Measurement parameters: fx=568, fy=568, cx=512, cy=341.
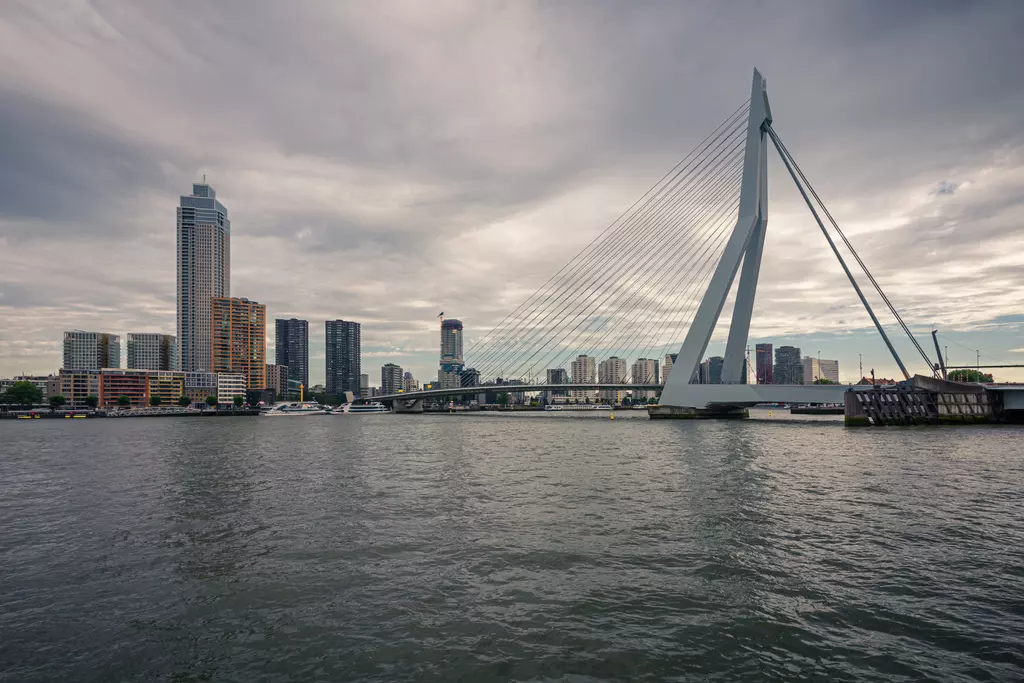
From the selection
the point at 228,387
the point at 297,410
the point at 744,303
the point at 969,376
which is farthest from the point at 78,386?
the point at 969,376

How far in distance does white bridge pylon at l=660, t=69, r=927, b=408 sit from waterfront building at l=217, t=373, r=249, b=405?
6338 inches

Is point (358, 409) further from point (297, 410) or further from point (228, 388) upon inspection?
point (228, 388)

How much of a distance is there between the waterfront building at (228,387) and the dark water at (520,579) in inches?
6851

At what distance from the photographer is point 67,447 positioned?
40469 mm

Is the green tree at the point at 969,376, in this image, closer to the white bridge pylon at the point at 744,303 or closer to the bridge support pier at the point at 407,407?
the white bridge pylon at the point at 744,303

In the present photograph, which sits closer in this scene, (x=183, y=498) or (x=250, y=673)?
(x=250, y=673)

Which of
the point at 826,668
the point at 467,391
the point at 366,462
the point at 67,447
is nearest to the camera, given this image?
the point at 826,668

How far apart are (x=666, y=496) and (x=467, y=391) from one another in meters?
64.0

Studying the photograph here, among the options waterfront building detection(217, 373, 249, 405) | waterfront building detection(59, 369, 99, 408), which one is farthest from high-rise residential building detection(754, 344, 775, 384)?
waterfront building detection(59, 369, 99, 408)

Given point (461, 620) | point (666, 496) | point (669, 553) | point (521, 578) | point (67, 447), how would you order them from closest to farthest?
point (461, 620)
point (521, 578)
point (669, 553)
point (666, 496)
point (67, 447)

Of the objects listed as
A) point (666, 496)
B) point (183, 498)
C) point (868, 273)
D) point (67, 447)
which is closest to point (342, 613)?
point (666, 496)

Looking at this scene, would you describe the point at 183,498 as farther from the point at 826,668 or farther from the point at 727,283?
the point at 727,283

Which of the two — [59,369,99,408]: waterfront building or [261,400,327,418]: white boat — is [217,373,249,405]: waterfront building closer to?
[59,369,99,408]: waterfront building

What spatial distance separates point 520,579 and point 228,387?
193 m
